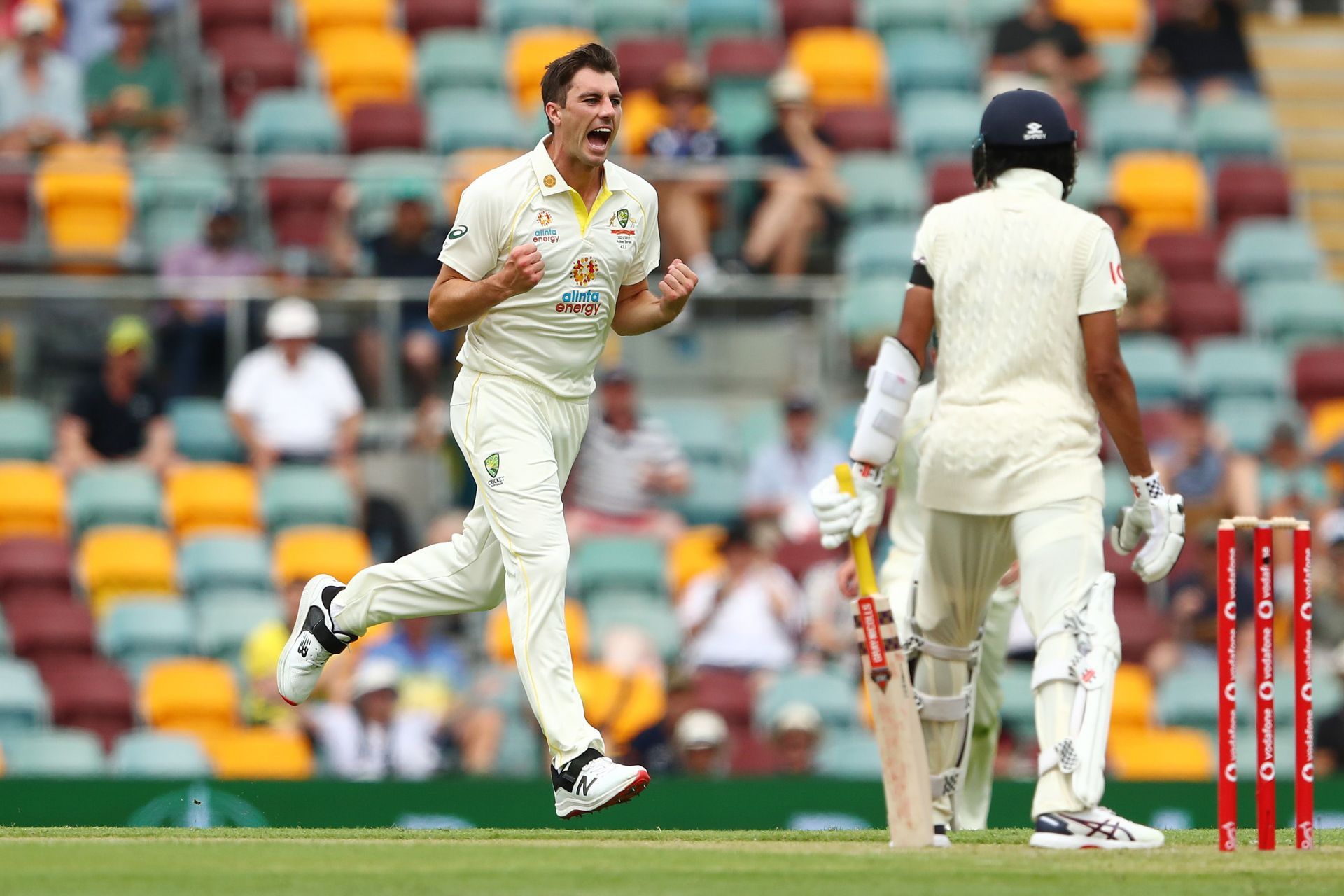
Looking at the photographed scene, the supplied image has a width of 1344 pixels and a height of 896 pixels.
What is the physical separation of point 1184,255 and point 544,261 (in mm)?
8052

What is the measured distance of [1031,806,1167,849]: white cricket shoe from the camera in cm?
623

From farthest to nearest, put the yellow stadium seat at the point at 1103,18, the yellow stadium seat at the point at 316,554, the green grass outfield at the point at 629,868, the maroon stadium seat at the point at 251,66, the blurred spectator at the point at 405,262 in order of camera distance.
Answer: the yellow stadium seat at the point at 1103,18
the maroon stadium seat at the point at 251,66
the blurred spectator at the point at 405,262
the yellow stadium seat at the point at 316,554
the green grass outfield at the point at 629,868

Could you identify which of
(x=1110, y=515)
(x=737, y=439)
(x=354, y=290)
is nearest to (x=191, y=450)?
(x=354, y=290)

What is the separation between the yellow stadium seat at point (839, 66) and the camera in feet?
48.8

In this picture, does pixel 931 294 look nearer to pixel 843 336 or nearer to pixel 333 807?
pixel 333 807

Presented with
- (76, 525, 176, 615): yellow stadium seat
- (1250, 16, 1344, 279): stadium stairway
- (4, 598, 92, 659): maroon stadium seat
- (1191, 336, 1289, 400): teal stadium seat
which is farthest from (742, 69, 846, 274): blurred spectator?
(4, 598, 92, 659): maroon stadium seat

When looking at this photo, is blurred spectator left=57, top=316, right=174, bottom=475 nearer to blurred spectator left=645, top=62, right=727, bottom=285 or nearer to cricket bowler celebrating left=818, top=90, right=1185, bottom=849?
blurred spectator left=645, top=62, right=727, bottom=285

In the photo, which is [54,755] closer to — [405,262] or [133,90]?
[405,262]

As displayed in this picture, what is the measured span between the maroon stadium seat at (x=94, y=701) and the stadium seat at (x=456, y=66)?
485 cm

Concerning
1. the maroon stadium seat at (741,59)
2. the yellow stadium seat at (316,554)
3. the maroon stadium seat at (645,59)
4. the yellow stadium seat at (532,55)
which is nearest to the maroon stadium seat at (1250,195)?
the maroon stadium seat at (741,59)

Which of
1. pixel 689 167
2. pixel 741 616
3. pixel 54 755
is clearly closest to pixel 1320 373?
pixel 689 167

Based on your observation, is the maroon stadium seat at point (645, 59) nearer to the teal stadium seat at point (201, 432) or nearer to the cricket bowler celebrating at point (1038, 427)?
the teal stadium seat at point (201, 432)

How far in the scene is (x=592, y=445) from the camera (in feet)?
39.8

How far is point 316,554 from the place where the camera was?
11.8 metres
